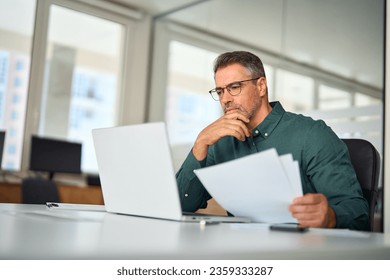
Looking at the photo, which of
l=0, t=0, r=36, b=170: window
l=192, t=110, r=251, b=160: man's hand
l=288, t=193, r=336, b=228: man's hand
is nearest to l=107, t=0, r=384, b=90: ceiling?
l=0, t=0, r=36, b=170: window

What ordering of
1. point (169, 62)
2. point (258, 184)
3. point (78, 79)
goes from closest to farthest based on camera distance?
1. point (258, 184)
2. point (78, 79)
3. point (169, 62)

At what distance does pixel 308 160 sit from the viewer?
1.59 metres

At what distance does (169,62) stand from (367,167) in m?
4.28

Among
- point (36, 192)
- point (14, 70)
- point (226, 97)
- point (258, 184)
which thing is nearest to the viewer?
point (258, 184)

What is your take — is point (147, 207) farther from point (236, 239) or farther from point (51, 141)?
point (51, 141)

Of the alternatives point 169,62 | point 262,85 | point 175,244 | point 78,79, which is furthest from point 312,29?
point 175,244

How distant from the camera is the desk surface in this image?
1.83 feet

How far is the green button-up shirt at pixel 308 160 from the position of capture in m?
1.37

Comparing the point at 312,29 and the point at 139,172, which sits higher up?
the point at 312,29

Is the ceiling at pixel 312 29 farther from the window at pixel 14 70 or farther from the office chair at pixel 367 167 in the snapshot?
the office chair at pixel 367 167

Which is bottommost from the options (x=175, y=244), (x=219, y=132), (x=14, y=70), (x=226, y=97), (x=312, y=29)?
(x=175, y=244)

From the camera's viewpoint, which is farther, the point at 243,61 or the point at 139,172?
the point at 243,61

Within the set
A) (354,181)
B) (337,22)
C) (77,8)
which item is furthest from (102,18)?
(354,181)

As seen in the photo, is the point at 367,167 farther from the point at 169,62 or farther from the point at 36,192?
the point at 169,62
